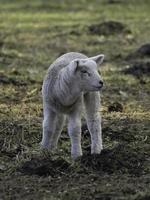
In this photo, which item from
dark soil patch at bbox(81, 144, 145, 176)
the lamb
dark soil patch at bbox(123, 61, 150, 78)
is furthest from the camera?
dark soil patch at bbox(123, 61, 150, 78)

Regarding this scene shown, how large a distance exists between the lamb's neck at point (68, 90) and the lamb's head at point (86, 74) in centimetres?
6

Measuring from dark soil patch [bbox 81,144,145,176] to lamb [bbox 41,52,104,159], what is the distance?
32 cm

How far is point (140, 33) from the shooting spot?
1005 inches

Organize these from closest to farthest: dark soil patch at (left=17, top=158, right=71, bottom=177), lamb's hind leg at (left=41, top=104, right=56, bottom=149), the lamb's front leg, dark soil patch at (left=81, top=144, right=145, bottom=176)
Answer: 1. dark soil patch at (left=17, top=158, right=71, bottom=177)
2. dark soil patch at (left=81, top=144, right=145, bottom=176)
3. the lamb's front leg
4. lamb's hind leg at (left=41, top=104, right=56, bottom=149)

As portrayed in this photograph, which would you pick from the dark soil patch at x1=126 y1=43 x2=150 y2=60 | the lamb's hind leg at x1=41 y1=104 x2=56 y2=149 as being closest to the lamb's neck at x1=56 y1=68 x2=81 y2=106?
the lamb's hind leg at x1=41 y1=104 x2=56 y2=149

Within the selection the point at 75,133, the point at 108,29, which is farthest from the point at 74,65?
the point at 108,29

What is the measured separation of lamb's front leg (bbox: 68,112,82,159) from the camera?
29.9 feet

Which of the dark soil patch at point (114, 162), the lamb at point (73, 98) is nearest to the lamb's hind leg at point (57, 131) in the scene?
the lamb at point (73, 98)

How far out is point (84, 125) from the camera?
11.1 meters

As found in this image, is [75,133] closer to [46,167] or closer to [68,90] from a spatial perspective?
[68,90]

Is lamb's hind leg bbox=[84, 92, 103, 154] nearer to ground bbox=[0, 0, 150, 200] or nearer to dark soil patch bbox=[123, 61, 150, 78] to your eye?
ground bbox=[0, 0, 150, 200]

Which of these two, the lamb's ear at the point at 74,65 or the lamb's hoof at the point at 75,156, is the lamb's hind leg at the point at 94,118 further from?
the lamb's ear at the point at 74,65

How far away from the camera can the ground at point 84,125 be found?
8.09 meters

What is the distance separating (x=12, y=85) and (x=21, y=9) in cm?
1980
